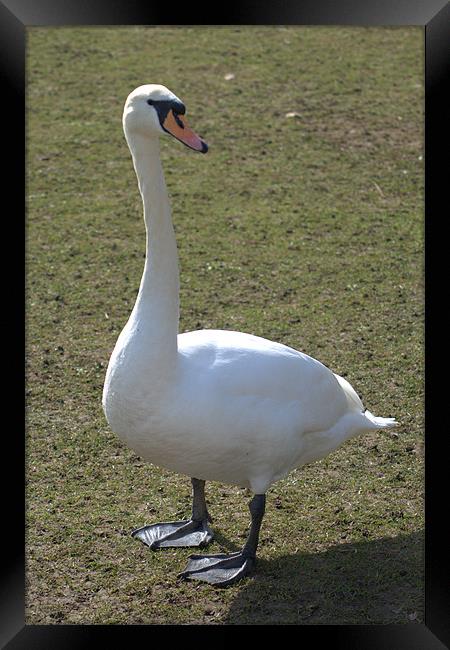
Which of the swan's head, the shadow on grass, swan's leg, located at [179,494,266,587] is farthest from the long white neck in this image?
the shadow on grass

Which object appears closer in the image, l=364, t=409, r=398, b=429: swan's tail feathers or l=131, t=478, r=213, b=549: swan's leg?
l=131, t=478, r=213, b=549: swan's leg

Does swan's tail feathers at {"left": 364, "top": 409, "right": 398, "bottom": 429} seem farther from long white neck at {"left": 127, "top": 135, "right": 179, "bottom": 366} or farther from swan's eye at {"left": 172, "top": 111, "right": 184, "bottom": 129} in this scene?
swan's eye at {"left": 172, "top": 111, "right": 184, "bottom": 129}

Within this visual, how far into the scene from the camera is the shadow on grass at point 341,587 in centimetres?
439

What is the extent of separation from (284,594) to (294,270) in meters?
3.22

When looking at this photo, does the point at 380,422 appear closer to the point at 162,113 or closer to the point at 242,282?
the point at 162,113

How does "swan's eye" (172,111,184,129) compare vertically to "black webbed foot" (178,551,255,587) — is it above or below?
above

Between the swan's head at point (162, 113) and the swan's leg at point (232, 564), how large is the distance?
1578mm

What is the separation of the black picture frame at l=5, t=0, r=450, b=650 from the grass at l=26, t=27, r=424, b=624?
0.34 meters

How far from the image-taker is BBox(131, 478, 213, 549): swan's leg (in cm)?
488

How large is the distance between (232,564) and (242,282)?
2838mm

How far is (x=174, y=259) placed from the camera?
4395mm

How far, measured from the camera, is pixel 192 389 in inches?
170

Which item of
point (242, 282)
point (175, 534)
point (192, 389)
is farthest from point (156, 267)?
A: point (242, 282)

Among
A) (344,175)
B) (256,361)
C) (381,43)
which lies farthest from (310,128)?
(256,361)
